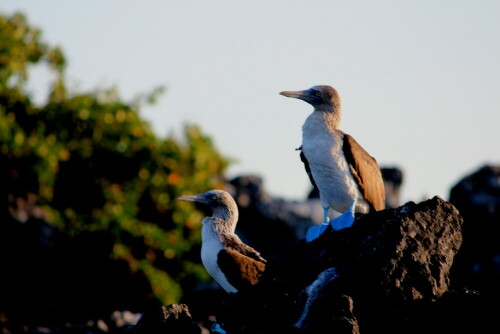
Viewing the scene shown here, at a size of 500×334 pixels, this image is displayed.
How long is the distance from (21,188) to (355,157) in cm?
1039

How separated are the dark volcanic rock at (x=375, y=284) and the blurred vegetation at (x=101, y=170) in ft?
35.7

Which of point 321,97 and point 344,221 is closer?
point 344,221

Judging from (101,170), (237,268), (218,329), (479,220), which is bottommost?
(479,220)

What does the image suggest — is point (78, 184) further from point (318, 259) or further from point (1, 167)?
point (318, 259)

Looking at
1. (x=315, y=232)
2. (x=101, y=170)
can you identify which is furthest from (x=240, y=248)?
(x=101, y=170)

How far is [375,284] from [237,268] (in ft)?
7.26

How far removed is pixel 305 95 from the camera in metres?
10.5

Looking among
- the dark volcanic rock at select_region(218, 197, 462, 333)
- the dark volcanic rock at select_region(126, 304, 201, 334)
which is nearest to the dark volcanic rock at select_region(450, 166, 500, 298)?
the dark volcanic rock at select_region(218, 197, 462, 333)

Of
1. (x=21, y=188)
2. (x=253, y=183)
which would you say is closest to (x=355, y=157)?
(x=21, y=188)

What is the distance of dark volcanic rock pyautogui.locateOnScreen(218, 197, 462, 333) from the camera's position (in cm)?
818

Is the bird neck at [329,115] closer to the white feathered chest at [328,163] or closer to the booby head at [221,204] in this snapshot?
the white feathered chest at [328,163]

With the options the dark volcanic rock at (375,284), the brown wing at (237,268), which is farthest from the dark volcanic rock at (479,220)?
the dark volcanic rock at (375,284)

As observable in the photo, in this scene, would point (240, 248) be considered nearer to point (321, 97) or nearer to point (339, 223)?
point (339, 223)

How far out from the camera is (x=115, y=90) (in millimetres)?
20312
